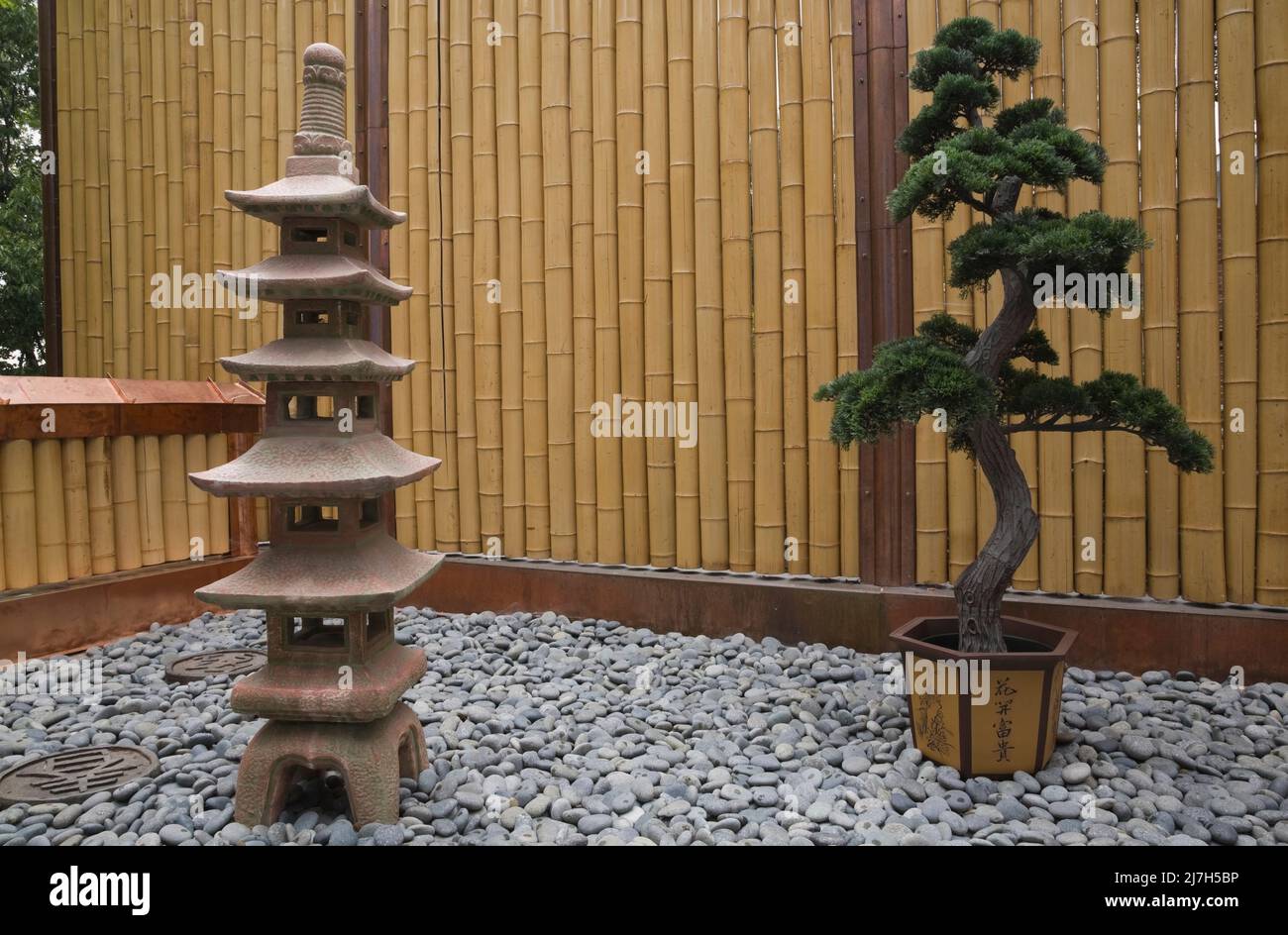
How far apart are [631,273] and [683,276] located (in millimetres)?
234

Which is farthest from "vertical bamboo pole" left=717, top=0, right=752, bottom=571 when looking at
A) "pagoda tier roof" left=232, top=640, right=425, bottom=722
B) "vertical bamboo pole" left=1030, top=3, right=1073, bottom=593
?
"pagoda tier roof" left=232, top=640, right=425, bottom=722

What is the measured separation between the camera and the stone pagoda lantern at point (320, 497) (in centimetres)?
197

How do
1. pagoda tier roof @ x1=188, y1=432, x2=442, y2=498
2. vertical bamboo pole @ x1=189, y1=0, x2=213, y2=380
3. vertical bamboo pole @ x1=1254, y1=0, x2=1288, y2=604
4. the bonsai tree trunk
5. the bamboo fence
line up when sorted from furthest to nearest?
vertical bamboo pole @ x1=189, y1=0, x2=213, y2=380
the bamboo fence
vertical bamboo pole @ x1=1254, y1=0, x2=1288, y2=604
the bonsai tree trunk
pagoda tier roof @ x1=188, y1=432, x2=442, y2=498

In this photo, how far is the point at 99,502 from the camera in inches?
136

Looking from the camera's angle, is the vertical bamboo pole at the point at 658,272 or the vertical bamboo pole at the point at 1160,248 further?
the vertical bamboo pole at the point at 658,272

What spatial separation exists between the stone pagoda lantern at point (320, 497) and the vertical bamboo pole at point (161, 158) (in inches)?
114

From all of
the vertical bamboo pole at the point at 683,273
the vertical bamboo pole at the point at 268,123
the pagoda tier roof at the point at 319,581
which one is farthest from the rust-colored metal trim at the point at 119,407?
the vertical bamboo pole at the point at 683,273

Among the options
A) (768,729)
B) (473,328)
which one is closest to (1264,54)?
(768,729)

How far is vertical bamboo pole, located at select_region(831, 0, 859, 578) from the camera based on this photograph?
10.7 ft

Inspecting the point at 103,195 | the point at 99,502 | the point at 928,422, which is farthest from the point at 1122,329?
the point at 103,195

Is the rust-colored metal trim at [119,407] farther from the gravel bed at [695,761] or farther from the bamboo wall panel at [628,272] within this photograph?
the gravel bed at [695,761]

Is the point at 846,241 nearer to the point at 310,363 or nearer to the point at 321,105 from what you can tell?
the point at 321,105

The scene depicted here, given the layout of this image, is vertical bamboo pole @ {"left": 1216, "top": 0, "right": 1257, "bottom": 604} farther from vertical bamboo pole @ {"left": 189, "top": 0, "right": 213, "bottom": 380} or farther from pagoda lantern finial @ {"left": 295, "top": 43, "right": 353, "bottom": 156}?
vertical bamboo pole @ {"left": 189, "top": 0, "right": 213, "bottom": 380}

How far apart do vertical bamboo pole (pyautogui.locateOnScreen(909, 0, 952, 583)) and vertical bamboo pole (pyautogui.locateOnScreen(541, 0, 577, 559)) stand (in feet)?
4.75
